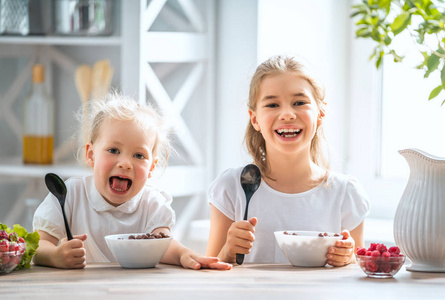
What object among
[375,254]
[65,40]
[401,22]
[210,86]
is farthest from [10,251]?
[210,86]

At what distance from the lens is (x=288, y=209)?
1.60 metres

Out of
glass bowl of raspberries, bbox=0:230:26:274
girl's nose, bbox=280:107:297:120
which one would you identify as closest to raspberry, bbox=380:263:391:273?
girl's nose, bbox=280:107:297:120

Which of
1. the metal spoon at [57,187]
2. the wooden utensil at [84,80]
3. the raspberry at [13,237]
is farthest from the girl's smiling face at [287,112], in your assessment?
the wooden utensil at [84,80]

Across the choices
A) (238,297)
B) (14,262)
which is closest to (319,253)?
(238,297)

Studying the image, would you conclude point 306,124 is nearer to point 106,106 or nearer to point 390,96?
point 106,106

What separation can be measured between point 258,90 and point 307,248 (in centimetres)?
45

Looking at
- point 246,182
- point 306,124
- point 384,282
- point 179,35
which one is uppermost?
point 179,35

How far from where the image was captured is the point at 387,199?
7.89 ft

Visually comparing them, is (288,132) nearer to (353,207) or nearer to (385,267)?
(353,207)

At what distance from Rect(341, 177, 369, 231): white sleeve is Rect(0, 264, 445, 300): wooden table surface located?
0.94ft

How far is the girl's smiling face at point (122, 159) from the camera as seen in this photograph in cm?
142

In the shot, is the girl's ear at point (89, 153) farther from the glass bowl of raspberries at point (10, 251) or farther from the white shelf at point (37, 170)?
the white shelf at point (37, 170)

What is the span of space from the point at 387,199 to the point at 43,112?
123 cm

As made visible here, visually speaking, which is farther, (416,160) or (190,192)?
(190,192)
